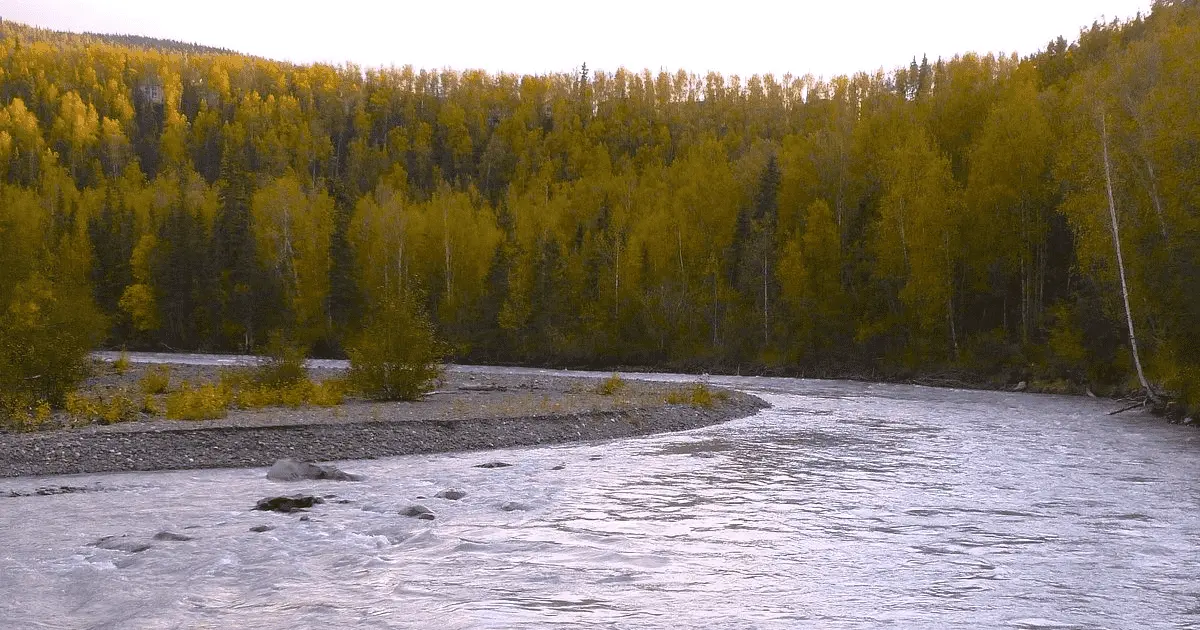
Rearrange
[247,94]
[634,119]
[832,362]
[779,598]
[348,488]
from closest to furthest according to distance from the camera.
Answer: [779,598], [348,488], [832,362], [634,119], [247,94]

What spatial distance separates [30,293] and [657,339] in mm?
38819

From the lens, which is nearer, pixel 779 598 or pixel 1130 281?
pixel 779 598

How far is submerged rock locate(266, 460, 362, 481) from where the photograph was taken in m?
16.9

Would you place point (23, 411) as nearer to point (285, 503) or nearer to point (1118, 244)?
point (285, 503)

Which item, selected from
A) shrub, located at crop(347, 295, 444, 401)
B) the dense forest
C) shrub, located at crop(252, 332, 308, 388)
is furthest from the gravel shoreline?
the dense forest

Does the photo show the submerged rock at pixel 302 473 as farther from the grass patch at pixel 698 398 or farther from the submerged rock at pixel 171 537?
the grass patch at pixel 698 398

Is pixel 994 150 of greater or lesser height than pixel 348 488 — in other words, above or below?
above

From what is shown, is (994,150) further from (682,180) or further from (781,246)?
(682,180)

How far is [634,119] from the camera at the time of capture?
433 feet

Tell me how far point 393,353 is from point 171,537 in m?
18.3

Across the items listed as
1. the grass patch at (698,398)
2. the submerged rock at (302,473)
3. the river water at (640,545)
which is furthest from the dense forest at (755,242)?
the river water at (640,545)

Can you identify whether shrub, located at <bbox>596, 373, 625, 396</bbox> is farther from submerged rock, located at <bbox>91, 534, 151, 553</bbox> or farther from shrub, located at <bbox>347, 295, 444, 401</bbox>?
submerged rock, located at <bbox>91, 534, 151, 553</bbox>

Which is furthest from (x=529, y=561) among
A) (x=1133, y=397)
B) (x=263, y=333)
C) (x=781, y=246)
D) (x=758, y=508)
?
(x=263, y=333)

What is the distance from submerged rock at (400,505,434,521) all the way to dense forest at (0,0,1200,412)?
1595cm
